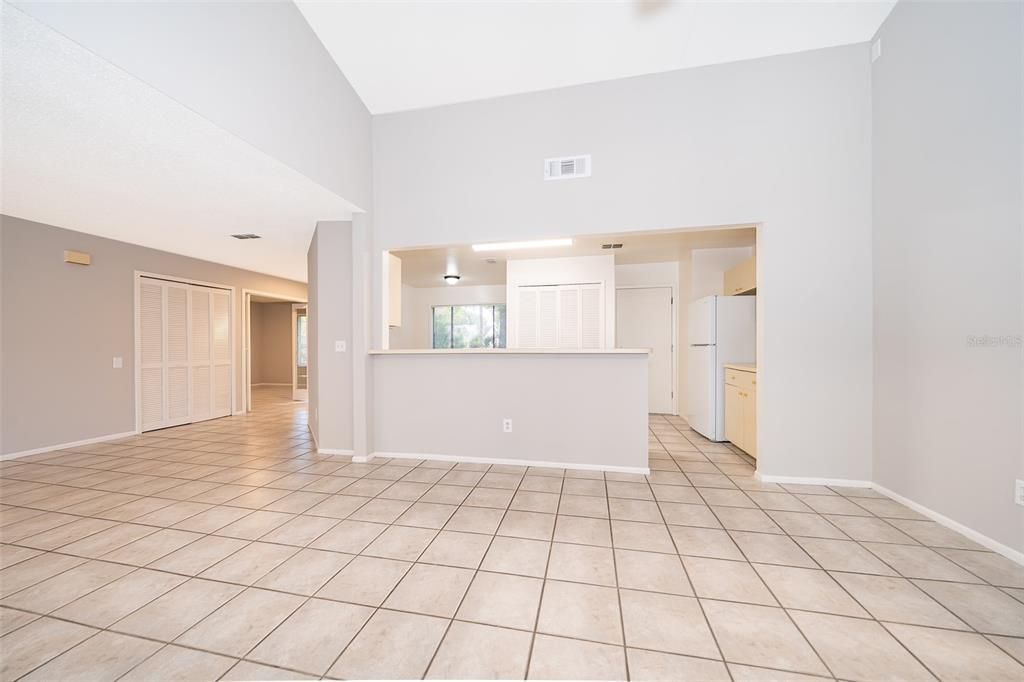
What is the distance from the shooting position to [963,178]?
2109mm

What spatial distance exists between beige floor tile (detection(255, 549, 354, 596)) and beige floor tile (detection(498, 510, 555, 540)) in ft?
2.86

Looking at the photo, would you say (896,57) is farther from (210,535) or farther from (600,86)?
Answer: (210,535)

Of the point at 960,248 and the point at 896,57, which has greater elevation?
the point at 896,57

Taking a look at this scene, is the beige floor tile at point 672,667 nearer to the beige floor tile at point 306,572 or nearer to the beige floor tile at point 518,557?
the beige floor tile at point 518,557

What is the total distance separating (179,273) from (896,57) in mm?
8074

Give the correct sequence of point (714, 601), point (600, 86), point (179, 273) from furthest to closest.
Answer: point (179, 273) → point (600, 86) → point (714, 601)

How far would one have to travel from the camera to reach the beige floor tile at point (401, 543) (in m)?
1.95

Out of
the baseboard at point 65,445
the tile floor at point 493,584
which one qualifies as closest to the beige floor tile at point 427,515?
the tile floor at point 493,584

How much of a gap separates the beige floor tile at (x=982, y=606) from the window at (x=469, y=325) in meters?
6.89

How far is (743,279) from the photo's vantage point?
4477mm

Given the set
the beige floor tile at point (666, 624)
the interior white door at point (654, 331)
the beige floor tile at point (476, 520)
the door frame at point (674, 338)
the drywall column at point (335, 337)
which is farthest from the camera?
the interior white door at point (654, 331)

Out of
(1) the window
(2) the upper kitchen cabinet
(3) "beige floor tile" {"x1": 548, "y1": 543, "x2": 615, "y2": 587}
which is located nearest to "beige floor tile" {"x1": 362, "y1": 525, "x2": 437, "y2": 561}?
(3) "beige floor tile" {"x1": 548, "y1": 543, "x2": 615, "y2": 587}

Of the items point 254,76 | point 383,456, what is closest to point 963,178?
point 254,76

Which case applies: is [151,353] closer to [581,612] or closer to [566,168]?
[566,168]
